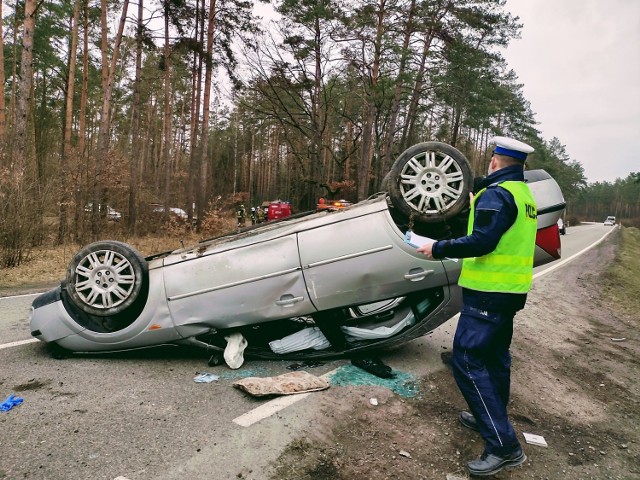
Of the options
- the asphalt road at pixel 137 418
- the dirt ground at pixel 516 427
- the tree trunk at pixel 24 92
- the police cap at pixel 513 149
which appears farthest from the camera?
the tree trunk at pixel 24 92

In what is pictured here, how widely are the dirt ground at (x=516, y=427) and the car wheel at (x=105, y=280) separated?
5.78ft

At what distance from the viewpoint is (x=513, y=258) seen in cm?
246

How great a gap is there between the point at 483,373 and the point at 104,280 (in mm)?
2871

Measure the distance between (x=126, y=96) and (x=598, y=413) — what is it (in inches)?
1264

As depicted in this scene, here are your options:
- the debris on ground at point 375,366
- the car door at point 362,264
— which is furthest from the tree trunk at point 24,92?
the debris on ground at point 375,366

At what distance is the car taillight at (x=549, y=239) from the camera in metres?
3.25

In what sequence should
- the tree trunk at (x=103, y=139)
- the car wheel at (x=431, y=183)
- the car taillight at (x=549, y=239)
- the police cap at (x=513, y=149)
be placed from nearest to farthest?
the police cap at (x=513, y=149) → the car taillight at (x=549, y=239) → the car wheel at (x=431, y=183) → the tree trunk at (x=103, y=139)

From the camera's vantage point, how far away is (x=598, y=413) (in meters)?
3.28

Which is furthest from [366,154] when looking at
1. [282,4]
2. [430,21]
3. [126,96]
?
[126,96]

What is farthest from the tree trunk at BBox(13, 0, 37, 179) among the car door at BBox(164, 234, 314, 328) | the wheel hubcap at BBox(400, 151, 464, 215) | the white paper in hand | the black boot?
the black boot

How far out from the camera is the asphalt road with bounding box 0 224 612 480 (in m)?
2.27

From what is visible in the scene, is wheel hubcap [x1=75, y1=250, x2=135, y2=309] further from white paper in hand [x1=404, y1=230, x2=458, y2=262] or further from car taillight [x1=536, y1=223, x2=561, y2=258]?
car taillight [x1=536, y1=223, x2=561, y2=258]

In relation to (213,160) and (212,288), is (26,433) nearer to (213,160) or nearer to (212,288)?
(212,288)

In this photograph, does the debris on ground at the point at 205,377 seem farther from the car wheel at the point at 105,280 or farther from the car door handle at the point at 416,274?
the car door handle at the point at 416,274
